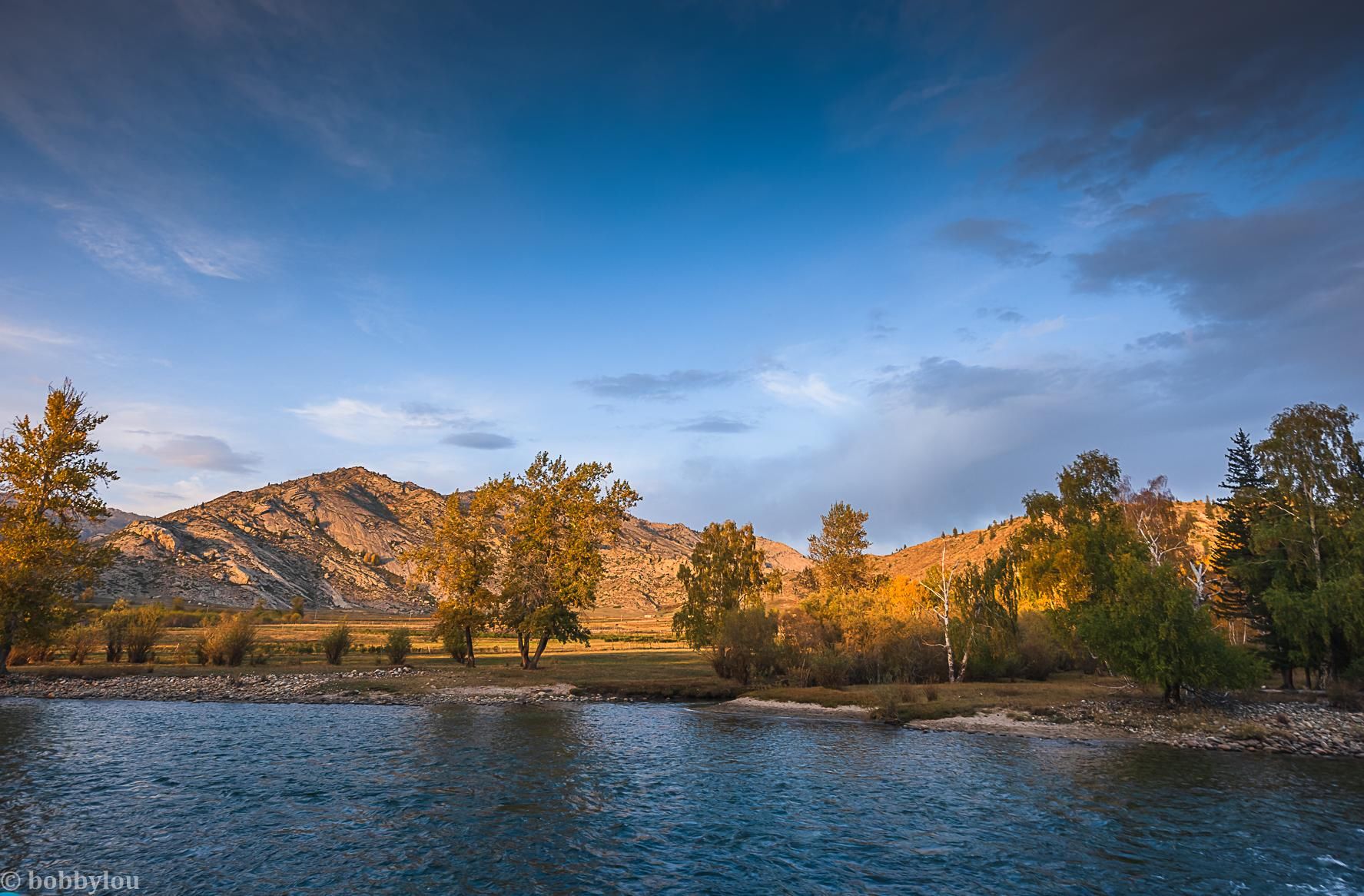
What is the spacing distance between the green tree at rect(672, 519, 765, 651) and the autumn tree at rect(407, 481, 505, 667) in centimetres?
1767

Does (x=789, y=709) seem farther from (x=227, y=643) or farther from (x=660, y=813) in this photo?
(x=227, y=643)

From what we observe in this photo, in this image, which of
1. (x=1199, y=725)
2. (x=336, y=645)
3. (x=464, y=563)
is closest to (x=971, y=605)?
(x=1199, y=725)

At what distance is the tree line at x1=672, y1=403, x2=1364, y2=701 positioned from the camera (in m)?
34.1

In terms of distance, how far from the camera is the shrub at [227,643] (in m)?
56.1

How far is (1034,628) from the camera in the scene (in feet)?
175

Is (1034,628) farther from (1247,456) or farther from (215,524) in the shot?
(215,524)

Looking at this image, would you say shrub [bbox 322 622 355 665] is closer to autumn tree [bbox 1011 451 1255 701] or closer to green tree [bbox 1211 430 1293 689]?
autumn tree [bbox 1011 451 1255 701]

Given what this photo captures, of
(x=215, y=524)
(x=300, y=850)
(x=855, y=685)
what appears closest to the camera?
(x=300, y=850)

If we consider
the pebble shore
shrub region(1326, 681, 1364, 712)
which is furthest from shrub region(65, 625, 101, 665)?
shrub region(1326, 681, 1364, 712)

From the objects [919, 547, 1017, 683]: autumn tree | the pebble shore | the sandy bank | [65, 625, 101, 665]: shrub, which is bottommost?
the sandy bank

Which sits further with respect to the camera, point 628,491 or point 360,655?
point 360,655

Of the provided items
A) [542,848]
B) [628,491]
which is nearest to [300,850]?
[542,848]

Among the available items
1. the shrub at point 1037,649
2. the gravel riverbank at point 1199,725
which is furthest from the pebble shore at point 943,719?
the shrub at point 1037,649

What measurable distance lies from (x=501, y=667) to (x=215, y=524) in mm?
189163
